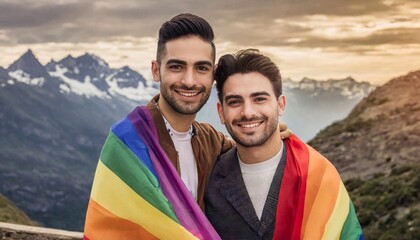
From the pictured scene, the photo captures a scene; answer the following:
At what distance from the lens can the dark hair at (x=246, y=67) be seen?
4.11 meters

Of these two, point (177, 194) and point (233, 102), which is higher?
point (233, 102)

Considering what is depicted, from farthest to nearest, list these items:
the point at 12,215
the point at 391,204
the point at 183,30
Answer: the point at 12,215, the point at 391,204, the point at 183,30

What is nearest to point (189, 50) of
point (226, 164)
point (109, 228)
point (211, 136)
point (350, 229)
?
point (211, 136)

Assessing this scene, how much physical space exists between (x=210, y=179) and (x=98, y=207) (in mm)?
761

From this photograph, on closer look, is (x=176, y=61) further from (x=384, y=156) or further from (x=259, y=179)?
(x=384, y=156)

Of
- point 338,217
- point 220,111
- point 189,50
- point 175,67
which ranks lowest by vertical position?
point 338,217

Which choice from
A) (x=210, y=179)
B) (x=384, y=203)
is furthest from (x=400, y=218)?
(x=210, y=179)

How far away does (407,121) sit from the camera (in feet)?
103

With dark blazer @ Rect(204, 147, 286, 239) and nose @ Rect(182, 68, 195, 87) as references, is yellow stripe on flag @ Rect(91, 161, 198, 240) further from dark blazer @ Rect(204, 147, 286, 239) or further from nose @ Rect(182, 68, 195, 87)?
nose @ Rect(182, 68, 195, 87)

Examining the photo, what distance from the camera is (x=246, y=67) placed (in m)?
4.11

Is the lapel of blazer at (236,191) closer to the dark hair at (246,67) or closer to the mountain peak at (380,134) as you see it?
the dark hair at (246,67)

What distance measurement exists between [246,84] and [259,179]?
615mm

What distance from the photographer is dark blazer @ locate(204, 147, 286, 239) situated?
4.04m

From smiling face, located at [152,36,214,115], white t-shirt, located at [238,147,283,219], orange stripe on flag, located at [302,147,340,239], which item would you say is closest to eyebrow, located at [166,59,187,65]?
smiling face, located at [152,36,214,115]
